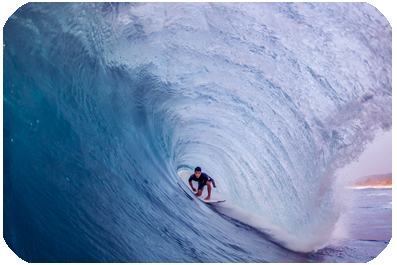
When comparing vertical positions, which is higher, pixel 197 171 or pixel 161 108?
pixel 161 108

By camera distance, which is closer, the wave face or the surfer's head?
the wave face

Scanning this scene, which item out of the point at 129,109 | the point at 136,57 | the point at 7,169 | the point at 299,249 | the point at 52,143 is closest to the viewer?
the point at 7,169

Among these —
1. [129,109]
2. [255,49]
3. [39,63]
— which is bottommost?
[39,63]

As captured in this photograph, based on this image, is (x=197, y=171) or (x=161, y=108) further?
(x=197, y=171)

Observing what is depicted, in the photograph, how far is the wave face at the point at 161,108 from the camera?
221cm

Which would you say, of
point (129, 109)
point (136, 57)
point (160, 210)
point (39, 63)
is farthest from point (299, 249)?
point (39, 63)

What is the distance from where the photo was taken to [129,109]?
9.87 ft

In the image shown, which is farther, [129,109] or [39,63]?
[129,109]

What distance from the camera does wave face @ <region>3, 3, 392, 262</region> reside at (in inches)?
87.0

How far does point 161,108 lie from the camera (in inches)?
148

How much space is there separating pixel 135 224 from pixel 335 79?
8.87 feet

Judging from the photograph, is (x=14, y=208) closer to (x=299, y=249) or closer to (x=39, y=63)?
(x=39, y=63)

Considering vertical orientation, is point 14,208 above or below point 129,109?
below

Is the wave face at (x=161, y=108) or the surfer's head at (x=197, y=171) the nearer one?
the wave face at (x=161, y=108)
